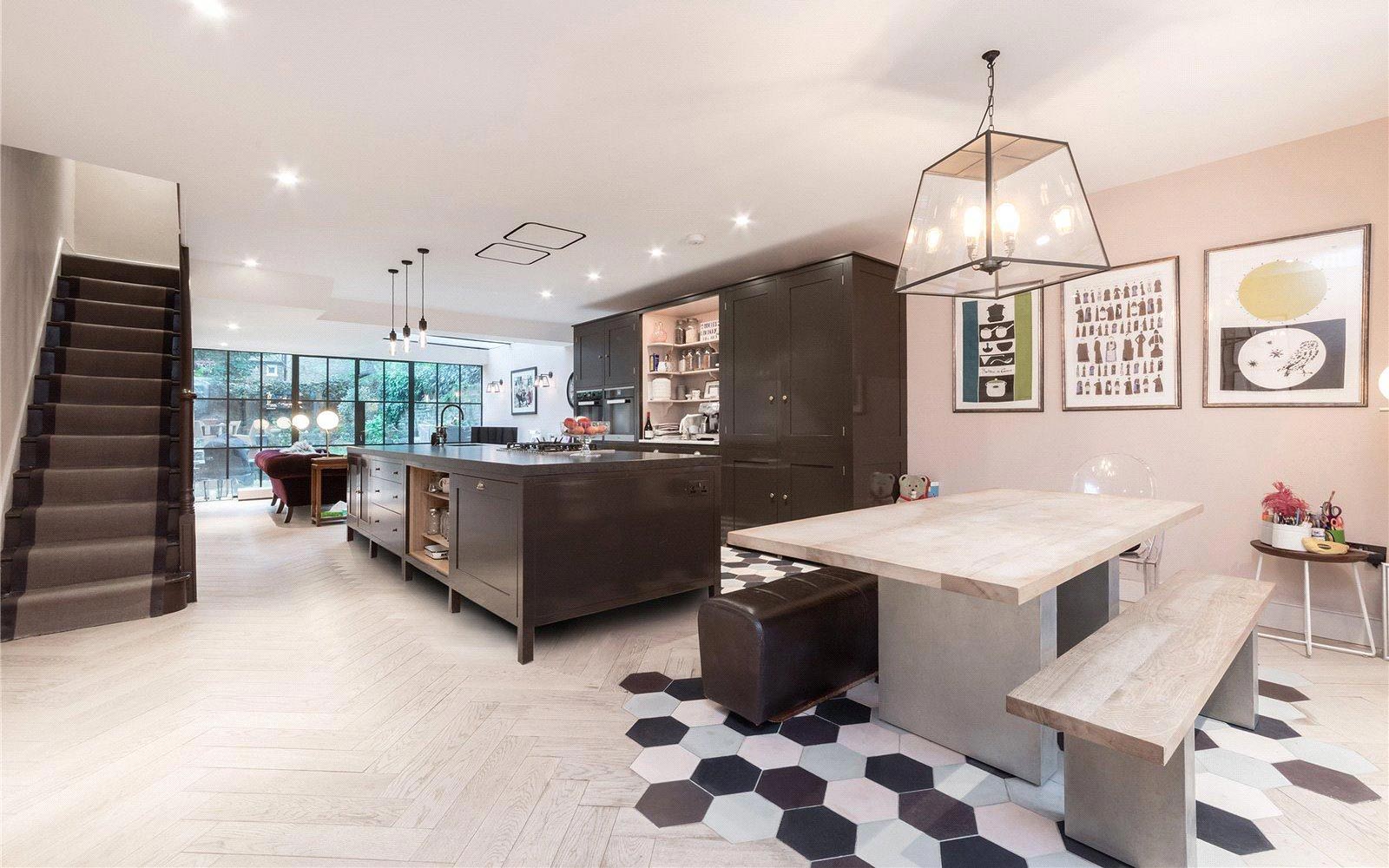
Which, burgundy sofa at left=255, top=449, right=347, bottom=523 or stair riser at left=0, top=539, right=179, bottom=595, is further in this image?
burgundy sofa at left=255, top=449, right=347, bottom=523

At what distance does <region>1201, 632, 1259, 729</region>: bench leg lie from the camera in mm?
2008

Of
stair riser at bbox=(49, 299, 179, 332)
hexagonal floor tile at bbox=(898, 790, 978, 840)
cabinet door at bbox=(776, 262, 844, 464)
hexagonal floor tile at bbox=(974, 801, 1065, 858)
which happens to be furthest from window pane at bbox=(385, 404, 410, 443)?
hexagonal floor tile at bbox=(974, 801, 1065, 858)

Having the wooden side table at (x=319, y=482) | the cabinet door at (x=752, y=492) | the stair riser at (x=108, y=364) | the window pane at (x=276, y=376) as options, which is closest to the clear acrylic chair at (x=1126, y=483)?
the cabinet door at (x=752, y=492)

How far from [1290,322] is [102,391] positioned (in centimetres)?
725

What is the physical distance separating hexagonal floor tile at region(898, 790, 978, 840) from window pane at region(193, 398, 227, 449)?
39.8 feet

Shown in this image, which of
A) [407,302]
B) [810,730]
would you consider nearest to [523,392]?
[407,302]

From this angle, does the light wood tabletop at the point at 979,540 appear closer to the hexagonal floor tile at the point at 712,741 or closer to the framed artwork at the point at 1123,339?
the hexagonal floor tile at the point at 712,741

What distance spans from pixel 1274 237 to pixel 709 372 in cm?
423

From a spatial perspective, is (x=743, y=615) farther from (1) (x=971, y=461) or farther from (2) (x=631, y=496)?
(1) (x=971, y=461)

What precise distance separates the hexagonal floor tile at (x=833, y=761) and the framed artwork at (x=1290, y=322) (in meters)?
3.03

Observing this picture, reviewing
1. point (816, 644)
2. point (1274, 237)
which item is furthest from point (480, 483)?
point (1274, 237)

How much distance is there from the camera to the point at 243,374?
10.3 m

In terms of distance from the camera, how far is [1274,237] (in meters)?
3.09

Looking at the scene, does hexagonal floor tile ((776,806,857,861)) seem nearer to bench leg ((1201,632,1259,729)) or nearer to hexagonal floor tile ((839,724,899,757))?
hexagonal floor tile ((839,724,899,757))
